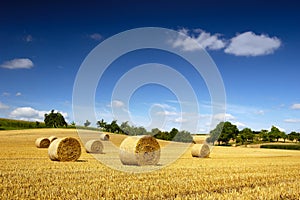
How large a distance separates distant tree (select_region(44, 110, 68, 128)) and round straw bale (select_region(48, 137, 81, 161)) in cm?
7671

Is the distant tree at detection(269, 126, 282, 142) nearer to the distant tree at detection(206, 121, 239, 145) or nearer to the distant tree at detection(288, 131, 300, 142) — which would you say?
the distant tree at detection(288, 131, 300, 142)

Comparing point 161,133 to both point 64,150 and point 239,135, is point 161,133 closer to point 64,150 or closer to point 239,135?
point 239,135

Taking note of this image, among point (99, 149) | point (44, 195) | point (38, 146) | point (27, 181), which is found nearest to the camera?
point (44, 195)

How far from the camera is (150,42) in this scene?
65.5 feet

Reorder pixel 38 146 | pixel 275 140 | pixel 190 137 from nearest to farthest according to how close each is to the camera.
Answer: pixel 38 146 < pixel 190 137 < pixel 275 140

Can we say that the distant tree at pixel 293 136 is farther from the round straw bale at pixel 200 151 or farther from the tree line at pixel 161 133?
the round straw bale at pixel 200 151

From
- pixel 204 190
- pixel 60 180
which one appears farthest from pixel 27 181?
pixel 204 190

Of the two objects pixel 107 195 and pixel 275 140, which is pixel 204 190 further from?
pixel 275 140

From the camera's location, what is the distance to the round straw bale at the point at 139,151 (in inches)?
606

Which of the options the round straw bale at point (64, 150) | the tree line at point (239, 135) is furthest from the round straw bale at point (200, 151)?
the tree line at point (239, 135)

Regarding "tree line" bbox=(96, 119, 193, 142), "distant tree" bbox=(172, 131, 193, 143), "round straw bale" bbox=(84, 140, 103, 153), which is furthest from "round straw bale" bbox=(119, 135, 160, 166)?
"distant tree" bbox=(172, 131, 193, 143)

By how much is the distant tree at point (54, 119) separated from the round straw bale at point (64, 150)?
252 ft

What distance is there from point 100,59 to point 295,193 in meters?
12.6

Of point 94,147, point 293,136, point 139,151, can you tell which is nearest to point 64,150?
point 139,151
